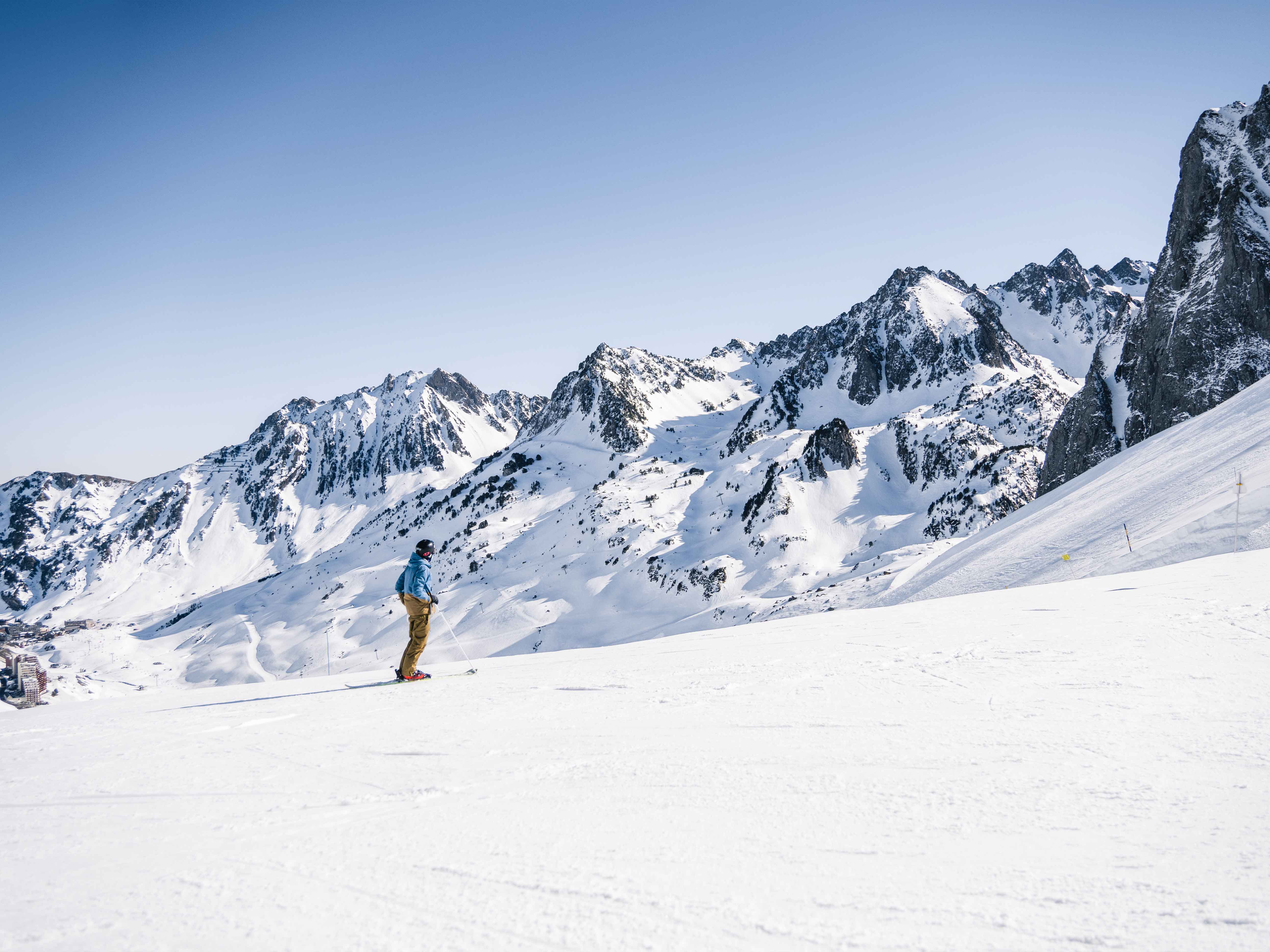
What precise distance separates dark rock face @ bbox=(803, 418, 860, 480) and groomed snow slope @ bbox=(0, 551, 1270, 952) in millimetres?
92038

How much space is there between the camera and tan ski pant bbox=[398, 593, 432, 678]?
10156 millimetres

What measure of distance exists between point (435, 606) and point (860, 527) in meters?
82.5

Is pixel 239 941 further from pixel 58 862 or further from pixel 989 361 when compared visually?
pixel 989 361

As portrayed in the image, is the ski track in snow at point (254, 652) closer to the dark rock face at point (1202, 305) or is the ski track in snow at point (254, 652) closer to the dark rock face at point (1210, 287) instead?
the dark rock face at point (1202, 305)

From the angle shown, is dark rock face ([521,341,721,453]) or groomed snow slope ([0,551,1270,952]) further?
dark rock face ([521,341,721,453])

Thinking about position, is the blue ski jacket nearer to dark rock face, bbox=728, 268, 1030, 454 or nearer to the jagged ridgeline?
the jagged ridgeline

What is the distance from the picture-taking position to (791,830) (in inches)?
127

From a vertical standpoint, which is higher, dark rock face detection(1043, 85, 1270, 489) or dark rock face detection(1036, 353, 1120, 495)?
dark rock face detection(1043, 85, 1270, 489)

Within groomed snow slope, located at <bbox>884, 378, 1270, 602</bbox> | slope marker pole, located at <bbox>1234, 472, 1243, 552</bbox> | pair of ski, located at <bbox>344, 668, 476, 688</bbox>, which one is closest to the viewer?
pair of ski, located at <bbox>344, 668, 476, 688</bbox>

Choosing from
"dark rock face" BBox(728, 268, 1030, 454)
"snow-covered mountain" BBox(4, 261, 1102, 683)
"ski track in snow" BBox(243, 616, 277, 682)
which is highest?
"dark rock face" BBox(728, 268, 1030, 454)

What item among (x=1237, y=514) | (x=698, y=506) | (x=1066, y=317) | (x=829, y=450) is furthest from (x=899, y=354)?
(x=1237, y=514)

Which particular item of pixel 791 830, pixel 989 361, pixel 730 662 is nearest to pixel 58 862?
pixel 791 830

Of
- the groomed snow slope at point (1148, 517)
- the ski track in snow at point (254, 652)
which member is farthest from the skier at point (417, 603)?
the ski track in snow at point (254, 652)

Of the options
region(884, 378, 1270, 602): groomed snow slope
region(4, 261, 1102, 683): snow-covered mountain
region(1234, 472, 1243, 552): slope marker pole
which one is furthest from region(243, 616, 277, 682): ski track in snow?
region(1234, 472, 1243, 552): slope marker pole
